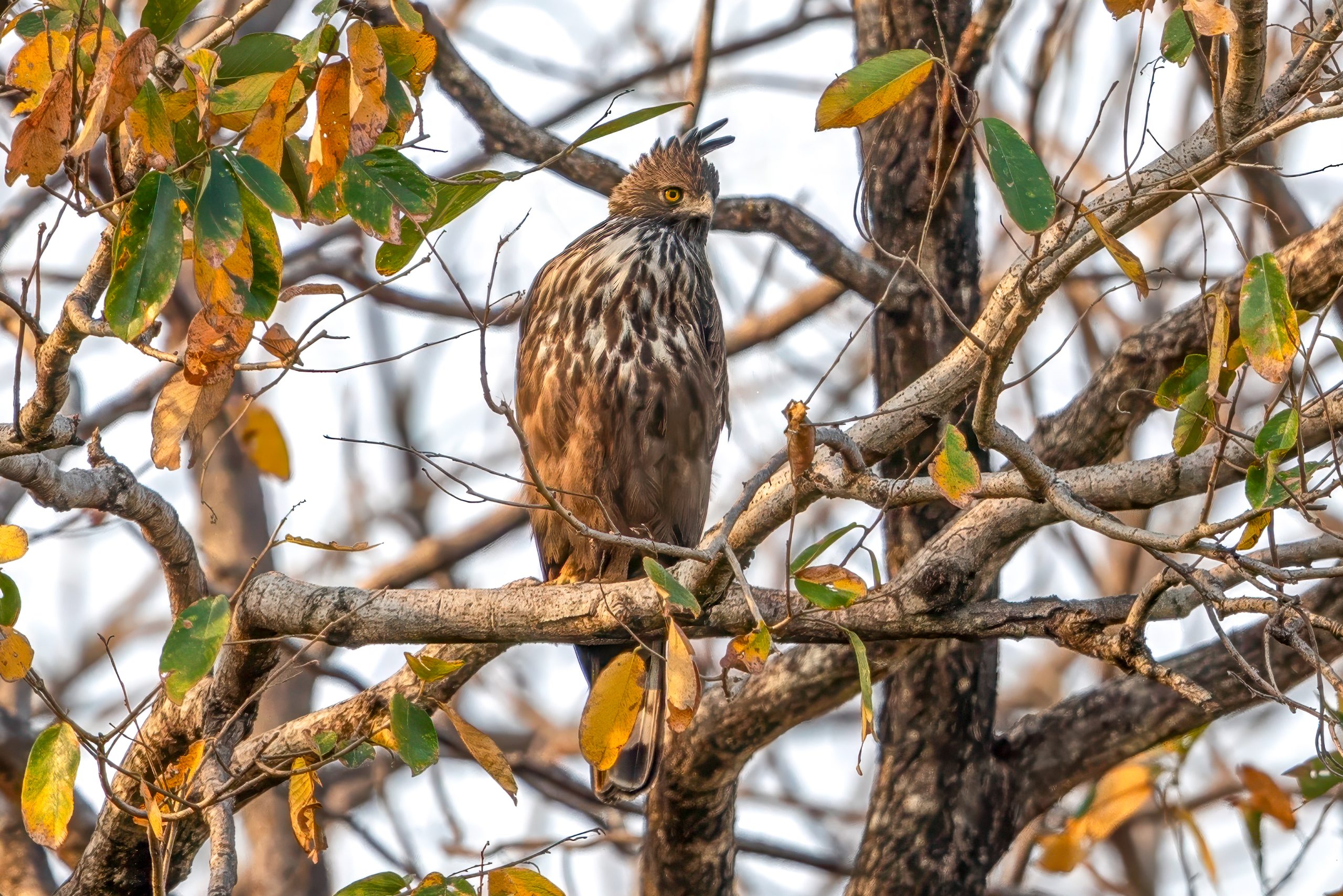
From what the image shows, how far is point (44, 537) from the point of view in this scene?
4.34 metres

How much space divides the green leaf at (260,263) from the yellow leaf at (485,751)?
3.05ft

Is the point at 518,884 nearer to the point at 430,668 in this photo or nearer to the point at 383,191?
the point at 430,668

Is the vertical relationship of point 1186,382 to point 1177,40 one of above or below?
below

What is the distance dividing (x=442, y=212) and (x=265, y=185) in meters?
0.49

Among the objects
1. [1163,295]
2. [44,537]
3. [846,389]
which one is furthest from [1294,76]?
[1163,295]

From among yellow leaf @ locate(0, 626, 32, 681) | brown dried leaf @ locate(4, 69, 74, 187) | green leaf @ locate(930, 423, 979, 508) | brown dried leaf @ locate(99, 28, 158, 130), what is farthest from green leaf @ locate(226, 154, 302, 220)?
green leaf @ locate(930, 423, 979, 508)

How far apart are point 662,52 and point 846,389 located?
1939mm

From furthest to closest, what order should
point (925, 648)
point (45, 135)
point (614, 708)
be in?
point (925, 648) < point (614, 708) < point (45, 135)

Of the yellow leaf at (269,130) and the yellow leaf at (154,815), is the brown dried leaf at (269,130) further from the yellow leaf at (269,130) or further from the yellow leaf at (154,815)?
the yellow leaf at (154,815)

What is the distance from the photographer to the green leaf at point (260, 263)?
2.00 meters

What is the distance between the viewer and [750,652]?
2168 millimetres

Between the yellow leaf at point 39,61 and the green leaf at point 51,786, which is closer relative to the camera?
the yellow leaf at point 39,61

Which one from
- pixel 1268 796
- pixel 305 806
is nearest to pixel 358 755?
pixel 305 806

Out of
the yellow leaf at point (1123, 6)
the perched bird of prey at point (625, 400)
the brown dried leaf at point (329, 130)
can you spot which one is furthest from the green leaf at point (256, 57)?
the perched bird of prey at point (625, 400)
